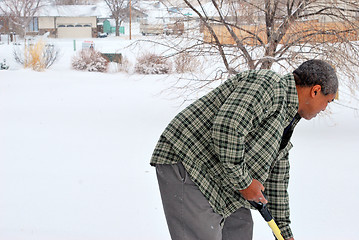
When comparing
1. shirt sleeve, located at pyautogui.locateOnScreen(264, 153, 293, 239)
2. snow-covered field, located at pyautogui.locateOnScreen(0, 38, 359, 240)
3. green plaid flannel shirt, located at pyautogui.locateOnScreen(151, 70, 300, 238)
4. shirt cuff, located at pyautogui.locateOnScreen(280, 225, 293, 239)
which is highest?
green plaid flannel shirt, located at pyautogui.locateOnScreen(151, 70, 300, 238)

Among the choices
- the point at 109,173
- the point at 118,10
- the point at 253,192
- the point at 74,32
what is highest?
the point at 118,10

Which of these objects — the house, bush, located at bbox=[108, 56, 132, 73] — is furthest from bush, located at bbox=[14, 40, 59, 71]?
the house

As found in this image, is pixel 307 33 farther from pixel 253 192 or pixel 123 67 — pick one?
pixel 123 67

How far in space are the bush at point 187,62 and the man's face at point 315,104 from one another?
691 cm

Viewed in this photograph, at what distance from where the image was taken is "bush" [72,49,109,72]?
2062 cm

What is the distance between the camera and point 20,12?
48.7m

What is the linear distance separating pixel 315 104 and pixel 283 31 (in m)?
6.64

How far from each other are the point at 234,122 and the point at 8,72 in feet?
58.5

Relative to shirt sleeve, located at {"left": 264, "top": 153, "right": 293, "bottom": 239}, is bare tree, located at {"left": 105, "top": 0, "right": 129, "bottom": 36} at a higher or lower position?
higher

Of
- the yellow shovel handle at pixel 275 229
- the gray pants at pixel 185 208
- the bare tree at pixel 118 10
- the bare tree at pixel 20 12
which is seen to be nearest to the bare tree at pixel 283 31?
the yellow shovel handle at pixel 275 229

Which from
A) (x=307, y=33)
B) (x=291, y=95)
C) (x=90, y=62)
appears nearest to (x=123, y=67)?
(x=90, y=62)

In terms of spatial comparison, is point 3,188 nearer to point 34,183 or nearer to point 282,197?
point 34,183

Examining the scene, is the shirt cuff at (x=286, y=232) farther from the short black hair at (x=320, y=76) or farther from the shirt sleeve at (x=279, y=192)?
the short black hair at (x=320, y=76)

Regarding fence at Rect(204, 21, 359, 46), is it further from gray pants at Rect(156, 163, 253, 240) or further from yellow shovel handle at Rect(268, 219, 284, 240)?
gray pants at Rect(156, 163, 253, 240)
